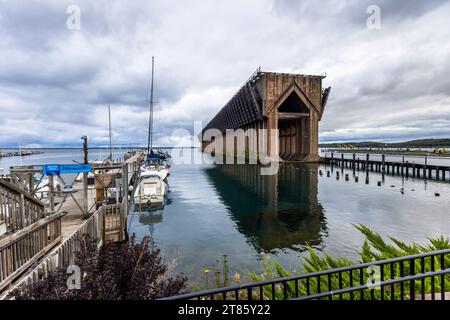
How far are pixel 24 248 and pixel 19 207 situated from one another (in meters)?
1.98

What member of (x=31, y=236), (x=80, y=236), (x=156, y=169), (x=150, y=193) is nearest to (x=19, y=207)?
(x=31, y=236)

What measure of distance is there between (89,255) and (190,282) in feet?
15.6

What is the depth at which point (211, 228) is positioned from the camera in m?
17.3

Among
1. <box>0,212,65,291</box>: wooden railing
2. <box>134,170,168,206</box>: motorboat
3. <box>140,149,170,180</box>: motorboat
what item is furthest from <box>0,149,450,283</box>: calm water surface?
<box>0,212,65,291</box>: wooden railing

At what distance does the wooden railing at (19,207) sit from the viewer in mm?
8045

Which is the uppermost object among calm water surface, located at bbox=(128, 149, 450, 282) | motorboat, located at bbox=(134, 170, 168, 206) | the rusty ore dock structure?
the rusty ore dock structure

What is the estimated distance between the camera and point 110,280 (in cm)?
586

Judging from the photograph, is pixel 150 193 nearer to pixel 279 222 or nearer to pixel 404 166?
pixel 279 222

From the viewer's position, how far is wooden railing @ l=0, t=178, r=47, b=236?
8.04 meters

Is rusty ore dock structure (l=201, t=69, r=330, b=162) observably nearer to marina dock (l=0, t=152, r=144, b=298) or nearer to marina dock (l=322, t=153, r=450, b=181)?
marina dock (l=322, t=153, r=450, b=181)

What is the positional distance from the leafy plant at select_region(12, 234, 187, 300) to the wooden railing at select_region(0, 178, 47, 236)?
3165 millimetres

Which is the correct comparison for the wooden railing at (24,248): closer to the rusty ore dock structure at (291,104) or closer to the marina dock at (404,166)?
the marina dock at (404,166)
